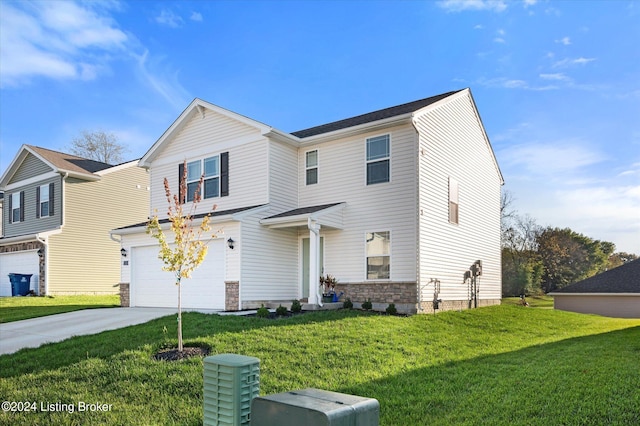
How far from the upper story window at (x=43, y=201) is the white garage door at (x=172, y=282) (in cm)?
902

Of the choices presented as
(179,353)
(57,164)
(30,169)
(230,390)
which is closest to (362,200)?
(179,353)

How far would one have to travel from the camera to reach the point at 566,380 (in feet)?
22.3

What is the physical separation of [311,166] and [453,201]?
4.76m

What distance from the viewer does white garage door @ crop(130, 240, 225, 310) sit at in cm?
1430

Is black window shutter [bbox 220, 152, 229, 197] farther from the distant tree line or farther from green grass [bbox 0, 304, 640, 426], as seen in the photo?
the distant tree line

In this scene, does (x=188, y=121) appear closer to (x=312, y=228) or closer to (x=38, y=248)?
(x=312, y=228)

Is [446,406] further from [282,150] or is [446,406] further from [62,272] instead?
[62,272]

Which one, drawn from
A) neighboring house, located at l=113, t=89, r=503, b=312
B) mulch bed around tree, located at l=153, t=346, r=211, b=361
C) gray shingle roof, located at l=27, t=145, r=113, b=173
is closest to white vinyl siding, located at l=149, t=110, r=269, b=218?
neighboring house, located at l=113, t=89, r=503, b=312

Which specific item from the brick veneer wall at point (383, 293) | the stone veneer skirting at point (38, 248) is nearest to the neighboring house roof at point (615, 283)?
the brick veneer wall at point (383, 293)

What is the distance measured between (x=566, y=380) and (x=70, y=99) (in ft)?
63.8

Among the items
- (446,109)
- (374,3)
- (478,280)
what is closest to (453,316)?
(478,280)

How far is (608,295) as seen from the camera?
25547mm

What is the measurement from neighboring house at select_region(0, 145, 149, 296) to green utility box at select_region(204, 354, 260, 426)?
2052 cm

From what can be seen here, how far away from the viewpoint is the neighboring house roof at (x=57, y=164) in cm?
2238
